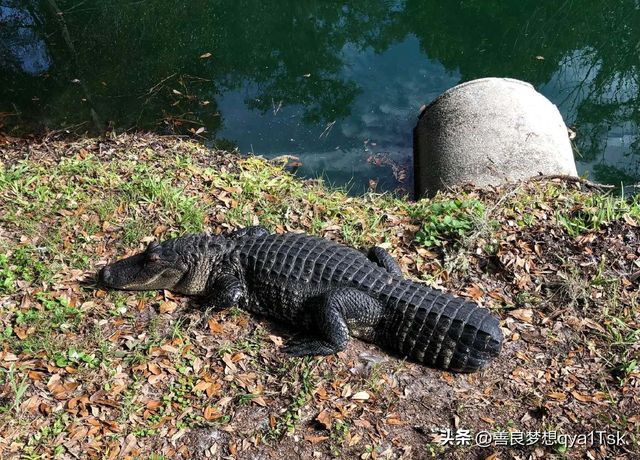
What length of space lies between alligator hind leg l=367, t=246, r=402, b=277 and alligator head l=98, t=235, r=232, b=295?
1433mm

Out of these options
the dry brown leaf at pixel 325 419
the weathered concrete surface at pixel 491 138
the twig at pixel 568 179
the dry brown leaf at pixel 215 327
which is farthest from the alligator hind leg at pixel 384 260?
the twig at pixel 568 179

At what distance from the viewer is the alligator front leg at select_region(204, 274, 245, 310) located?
4379 millimetres

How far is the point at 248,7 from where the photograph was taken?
13.1 m

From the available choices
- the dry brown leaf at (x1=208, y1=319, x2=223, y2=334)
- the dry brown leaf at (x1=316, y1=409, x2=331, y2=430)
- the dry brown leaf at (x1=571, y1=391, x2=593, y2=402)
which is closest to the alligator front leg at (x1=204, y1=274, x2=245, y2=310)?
the dry brown leaf at (x1=208, y1=319, x2=223, y2=334)

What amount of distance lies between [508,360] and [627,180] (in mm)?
6410

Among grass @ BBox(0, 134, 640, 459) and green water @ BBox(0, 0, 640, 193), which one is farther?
green water @ BBox(0, 0, 640, 193)

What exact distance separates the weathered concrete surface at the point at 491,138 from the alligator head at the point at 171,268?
3.77 m

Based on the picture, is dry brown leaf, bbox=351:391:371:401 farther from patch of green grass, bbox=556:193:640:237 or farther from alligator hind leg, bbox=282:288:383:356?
patch of green grass, bbox=556:193:640:237

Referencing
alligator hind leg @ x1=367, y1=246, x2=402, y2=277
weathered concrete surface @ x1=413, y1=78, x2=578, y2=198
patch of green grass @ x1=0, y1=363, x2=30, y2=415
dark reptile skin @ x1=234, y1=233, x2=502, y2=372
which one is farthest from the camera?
weathered concrete surface @ x1=413, y1=78, x2=578, y2=198

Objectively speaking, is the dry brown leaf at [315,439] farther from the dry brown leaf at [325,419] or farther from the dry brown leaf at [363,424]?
the dry brown leaf at [363,424]

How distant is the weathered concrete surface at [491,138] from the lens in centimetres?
664

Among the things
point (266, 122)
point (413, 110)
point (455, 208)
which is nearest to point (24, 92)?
point (266, 122)

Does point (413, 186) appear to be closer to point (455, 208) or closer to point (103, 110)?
point (455, 208)

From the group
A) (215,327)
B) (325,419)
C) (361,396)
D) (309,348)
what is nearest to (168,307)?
(215,327)
